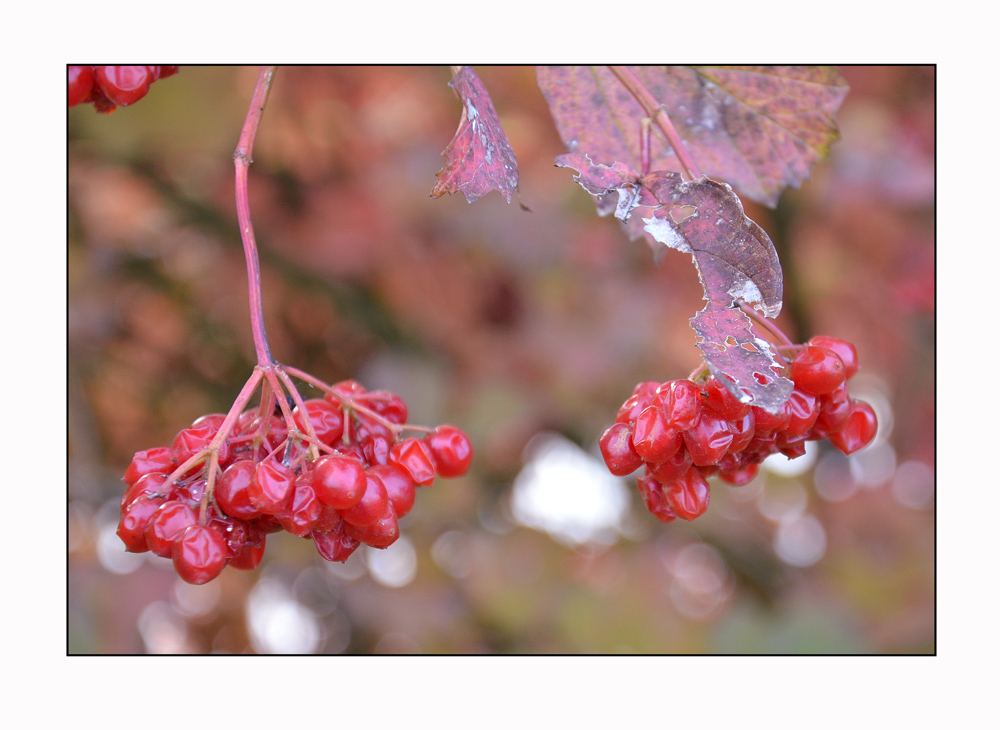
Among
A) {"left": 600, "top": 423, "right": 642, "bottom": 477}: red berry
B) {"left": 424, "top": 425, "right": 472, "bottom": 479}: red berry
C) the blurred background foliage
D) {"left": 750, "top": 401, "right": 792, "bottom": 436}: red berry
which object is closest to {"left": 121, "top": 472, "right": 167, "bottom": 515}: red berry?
{"left": 424, "top": 425, "right": 472, "bottom": 479}: red berry

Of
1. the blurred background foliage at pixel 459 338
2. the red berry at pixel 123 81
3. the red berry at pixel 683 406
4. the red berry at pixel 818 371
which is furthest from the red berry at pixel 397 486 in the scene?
the blurred background foliage at pixel 459 338

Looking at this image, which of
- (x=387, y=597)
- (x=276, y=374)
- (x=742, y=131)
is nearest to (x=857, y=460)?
(x=387, y=597)

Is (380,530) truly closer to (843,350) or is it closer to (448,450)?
(448,450)

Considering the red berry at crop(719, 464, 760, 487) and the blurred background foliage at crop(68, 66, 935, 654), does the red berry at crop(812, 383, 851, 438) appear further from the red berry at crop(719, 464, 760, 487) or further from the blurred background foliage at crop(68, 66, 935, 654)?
the blurred background foliage at crop(68, 66, 935, 654)

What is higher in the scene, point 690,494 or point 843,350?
point 843,350

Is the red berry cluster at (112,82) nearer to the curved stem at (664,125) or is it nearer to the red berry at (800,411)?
the curved stem at (664,125)

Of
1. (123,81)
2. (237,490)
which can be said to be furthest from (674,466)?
(123,81)

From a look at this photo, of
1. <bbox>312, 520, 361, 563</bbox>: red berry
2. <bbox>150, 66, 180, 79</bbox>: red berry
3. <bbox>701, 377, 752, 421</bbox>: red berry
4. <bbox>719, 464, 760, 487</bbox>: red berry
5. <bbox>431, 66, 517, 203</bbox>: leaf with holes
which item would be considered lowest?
<bbox>312, 520, 361, 563</bbox>: red berry
